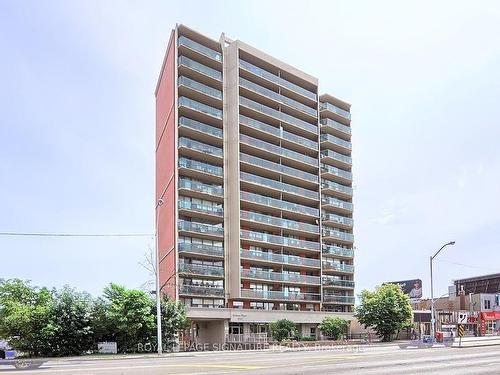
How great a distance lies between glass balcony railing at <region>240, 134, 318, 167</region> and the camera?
7249cm

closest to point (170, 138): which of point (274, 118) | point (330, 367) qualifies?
point (274, 118)

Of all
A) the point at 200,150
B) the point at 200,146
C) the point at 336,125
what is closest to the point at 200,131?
the point at 200,146

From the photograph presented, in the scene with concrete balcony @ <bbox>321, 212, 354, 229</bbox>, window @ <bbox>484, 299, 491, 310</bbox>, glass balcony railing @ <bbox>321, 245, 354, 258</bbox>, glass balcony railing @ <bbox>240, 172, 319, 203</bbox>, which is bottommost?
window @ <bbox>484, 299, 491, 310</bbox>

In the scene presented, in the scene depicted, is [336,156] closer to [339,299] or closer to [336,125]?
[336,125]

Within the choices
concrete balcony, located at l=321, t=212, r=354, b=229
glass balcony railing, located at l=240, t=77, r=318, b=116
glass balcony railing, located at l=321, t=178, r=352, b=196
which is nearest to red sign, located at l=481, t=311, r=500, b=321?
concrete balcony, located at l=321, t=212, r=354, b=229

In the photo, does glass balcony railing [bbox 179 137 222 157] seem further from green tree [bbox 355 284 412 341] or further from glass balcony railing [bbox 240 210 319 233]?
green tree [bbox 355 284 412 341]

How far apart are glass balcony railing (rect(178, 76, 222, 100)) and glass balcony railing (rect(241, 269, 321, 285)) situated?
2266 cm

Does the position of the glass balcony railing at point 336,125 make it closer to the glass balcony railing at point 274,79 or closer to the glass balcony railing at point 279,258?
the glass balcony railing at point 274,79

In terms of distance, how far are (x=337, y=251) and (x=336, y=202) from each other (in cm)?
792

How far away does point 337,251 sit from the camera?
83562mm

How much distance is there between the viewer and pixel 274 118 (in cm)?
7688

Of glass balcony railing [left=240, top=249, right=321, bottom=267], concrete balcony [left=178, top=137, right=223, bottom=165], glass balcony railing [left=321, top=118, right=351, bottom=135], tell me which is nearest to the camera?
concrete balcony [left=178, top=137, right=223, bottom=165]

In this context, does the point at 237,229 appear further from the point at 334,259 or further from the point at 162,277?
the point at 334,259

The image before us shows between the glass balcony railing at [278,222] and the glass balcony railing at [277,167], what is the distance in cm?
671
